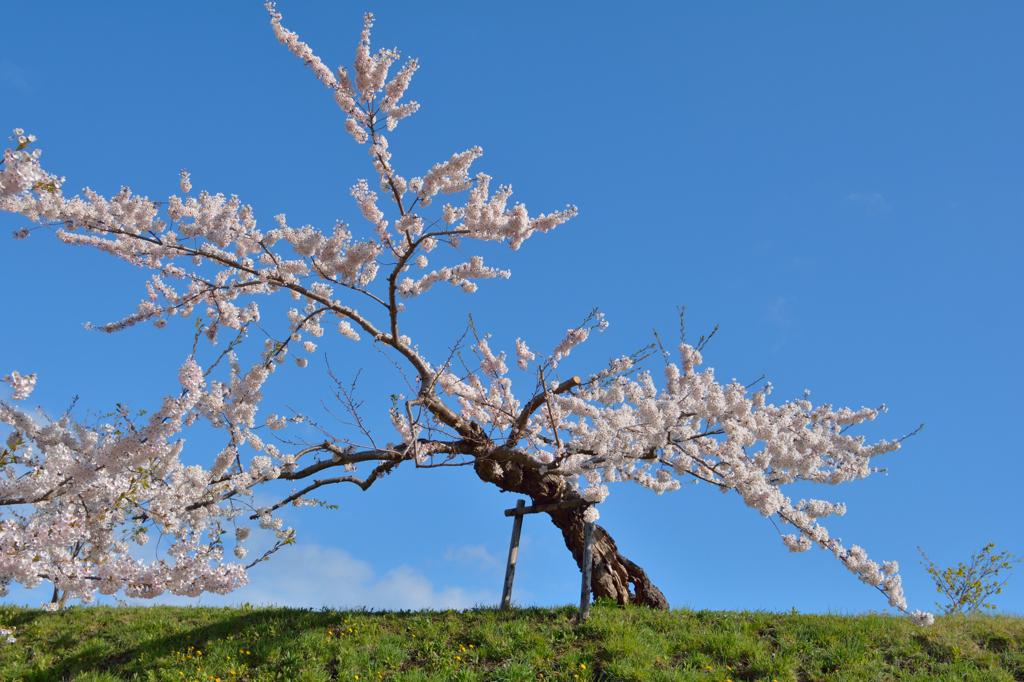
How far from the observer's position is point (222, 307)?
7195 millimetres

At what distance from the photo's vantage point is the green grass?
22.0 feet

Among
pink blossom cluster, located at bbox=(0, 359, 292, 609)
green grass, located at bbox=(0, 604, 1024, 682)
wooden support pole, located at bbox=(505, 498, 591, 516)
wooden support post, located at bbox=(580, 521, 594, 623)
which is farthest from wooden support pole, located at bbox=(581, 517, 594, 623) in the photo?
pink blossom cluster, located at bbox=(0, 359, 292, 609)

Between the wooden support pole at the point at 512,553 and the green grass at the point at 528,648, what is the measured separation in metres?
0.39

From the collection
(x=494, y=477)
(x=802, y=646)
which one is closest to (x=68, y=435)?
(x=494, y=477)

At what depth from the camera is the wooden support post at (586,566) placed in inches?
319

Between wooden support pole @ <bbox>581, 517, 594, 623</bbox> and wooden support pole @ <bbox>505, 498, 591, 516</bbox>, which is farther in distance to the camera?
wooden support pole @ <bbox>505, 498, 591, 516</bbox>

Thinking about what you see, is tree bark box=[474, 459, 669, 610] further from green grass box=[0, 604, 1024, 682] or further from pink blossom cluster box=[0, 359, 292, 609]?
pink blossom cluster box=[0, 359, 292, 609]

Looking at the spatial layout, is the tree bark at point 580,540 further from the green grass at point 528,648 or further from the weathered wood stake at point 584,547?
the green grass at point 528,648

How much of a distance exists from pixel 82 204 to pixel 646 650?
7381 millimetres

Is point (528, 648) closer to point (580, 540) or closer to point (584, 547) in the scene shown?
point (584, 547)

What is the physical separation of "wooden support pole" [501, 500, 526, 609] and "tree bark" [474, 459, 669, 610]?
0.29 metres

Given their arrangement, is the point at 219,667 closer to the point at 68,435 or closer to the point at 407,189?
the point at 68,435

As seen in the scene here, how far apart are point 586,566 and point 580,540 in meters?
0.95

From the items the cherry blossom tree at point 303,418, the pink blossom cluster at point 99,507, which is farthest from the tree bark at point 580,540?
the pink blossom cluster at point 99,507
